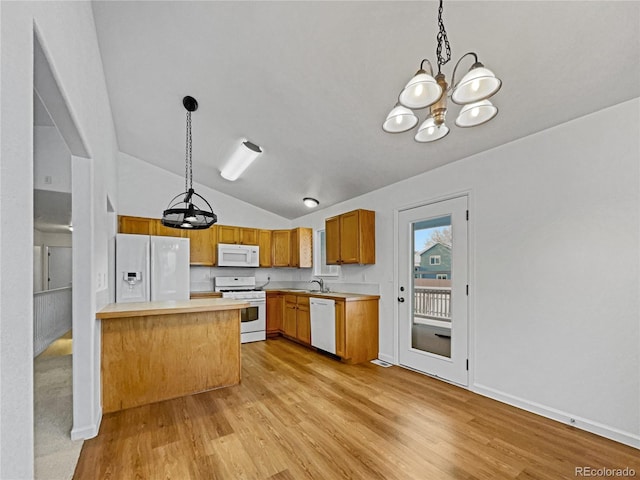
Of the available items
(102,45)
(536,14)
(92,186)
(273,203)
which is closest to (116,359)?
(92,186)

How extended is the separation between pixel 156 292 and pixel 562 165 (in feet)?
15.8

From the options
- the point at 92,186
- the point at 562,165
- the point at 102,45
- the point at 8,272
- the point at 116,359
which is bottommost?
the point at 116,359

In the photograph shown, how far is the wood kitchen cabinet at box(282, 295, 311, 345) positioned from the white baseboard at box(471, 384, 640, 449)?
2.45m

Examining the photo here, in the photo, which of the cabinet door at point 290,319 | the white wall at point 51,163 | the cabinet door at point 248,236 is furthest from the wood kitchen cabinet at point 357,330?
the white wall at point 51,163

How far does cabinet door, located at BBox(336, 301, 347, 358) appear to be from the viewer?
13.0ft

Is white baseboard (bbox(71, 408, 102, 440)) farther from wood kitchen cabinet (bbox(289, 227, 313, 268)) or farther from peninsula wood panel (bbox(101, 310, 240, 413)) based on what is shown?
wood kitchen cabinet (bbox(289, 227, 313, 268))

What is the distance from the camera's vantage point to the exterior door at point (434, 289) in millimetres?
3250

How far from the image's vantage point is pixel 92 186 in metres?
2.28

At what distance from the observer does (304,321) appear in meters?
4.86

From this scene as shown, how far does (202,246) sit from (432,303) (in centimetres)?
380

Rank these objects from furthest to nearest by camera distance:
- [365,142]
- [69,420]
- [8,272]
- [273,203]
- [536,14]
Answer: [273,203] < [365,142] < [69,420] < [536,14] < [8,272]

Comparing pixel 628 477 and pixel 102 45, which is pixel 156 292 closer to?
pixel 102 45
